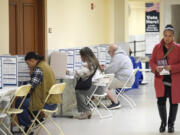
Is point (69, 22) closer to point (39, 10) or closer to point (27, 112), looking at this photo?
point (39, 10)

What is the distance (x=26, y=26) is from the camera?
9.04 m

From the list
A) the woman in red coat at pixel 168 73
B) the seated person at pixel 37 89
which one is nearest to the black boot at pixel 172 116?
the woman in red coat at pixel 168 73

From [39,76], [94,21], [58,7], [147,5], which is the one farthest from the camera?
[147,5]

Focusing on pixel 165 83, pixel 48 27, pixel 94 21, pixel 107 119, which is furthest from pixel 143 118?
pixel 94 21

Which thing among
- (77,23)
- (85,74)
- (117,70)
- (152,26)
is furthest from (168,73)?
(152,26)

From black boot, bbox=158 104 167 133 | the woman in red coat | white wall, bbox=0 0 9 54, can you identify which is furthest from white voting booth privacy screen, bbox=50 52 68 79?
black boot, bbox=158 104 167 133

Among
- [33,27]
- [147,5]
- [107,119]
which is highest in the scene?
[147,5]

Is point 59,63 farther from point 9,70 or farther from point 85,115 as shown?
point 9,70

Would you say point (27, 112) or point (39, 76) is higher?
point (39, 76)

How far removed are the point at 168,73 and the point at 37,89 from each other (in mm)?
1988

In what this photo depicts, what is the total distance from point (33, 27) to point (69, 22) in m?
1.62

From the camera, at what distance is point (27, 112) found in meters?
7.29

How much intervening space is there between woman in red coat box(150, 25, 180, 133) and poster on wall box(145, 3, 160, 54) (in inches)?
383

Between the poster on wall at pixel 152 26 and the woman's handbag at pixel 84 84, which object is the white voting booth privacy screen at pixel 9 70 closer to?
the woman's handbag at pixel 84 84
